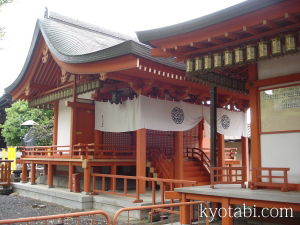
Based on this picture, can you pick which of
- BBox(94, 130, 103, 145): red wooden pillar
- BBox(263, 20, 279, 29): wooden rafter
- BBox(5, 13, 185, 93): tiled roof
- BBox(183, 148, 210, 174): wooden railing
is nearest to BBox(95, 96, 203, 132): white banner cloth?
BBox(94, 130, 103, 145): red wooden pillar

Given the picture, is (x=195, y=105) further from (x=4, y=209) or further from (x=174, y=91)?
(x=4, y=209)

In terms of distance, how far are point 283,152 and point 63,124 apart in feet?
35.6

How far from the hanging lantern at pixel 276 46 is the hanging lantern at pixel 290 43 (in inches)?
6.1

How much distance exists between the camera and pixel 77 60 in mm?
11547

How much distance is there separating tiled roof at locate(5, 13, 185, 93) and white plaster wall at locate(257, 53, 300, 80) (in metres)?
3.51

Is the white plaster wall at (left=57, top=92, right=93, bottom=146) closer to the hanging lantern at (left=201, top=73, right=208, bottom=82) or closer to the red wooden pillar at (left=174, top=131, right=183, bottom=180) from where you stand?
the red wooden pillar at (left=174, top=131, right=183, bottom=180)

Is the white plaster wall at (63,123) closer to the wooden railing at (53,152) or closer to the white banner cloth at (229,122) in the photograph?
the wooden railing at (53,152)

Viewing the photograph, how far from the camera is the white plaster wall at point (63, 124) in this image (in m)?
15.1

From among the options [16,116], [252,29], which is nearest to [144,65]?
[252,29]

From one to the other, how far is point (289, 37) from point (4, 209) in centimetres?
1107

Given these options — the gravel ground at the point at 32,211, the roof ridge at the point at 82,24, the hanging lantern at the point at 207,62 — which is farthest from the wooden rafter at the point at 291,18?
the roof ridge at the point at 82,24

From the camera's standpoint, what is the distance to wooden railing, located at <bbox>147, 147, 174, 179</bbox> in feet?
41.0

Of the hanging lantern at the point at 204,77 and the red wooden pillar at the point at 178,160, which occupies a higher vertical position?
the hanging lantern at the point at 204,77

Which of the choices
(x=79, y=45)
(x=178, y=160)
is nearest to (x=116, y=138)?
(x=178, y=160)
